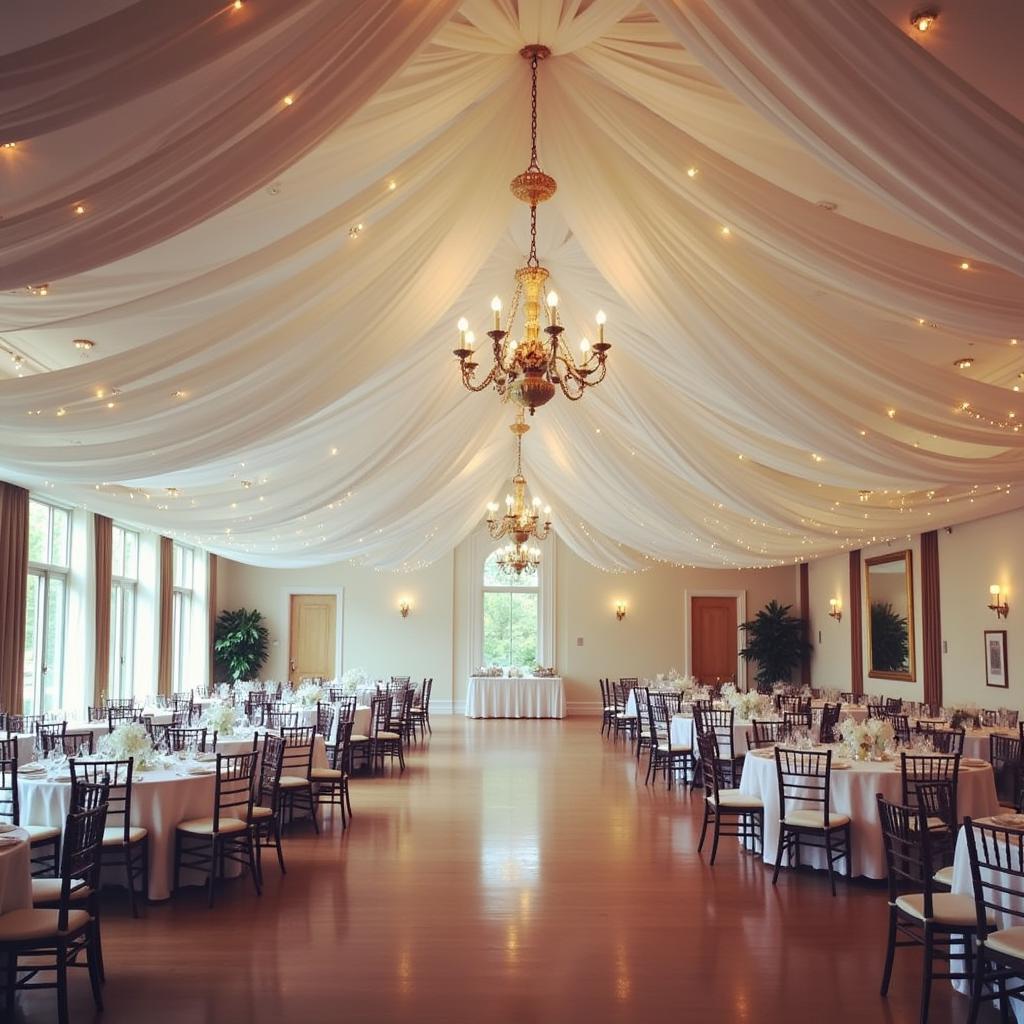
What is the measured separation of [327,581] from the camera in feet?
66.6

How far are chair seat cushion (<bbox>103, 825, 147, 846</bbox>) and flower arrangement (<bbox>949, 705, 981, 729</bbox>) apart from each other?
26.9 ft

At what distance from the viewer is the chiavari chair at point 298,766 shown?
8711 mm

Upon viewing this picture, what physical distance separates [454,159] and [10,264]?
9.78 feet

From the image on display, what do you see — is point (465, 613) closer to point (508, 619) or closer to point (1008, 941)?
point (508, 619)

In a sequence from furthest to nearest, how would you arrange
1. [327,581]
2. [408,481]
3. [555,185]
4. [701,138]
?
[327,581] < [408,481] < [555,185] < [701,138]

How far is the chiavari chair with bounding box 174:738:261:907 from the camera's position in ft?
21.3

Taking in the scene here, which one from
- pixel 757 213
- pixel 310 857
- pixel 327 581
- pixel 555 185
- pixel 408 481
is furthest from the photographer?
pixel 327 581

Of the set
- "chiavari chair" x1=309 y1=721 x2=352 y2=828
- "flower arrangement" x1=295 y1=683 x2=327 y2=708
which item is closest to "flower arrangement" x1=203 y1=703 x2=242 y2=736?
"chiavari chair" x1=309 y1=721 x2=352 y2=828

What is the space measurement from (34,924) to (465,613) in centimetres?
1588

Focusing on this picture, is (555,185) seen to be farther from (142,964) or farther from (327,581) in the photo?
(327,581)

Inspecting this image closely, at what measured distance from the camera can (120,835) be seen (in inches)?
245

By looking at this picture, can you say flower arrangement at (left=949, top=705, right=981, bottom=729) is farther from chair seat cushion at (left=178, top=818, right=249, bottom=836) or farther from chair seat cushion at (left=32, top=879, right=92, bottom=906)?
chair seat cushion at (left=32, top=879, right=92, bottom=906)

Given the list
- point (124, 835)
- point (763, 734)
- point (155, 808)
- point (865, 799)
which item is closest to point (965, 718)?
point (763, 734)

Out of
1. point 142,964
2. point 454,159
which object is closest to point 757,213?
point 454,159
